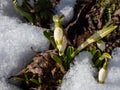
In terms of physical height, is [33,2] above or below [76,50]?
above

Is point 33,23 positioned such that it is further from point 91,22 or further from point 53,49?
point 91,22

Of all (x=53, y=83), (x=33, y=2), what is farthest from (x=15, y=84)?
(x=33, y=2)

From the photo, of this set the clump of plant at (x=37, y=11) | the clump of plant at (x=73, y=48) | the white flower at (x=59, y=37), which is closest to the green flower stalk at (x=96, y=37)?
the clump of plant at (x=73, y=48)

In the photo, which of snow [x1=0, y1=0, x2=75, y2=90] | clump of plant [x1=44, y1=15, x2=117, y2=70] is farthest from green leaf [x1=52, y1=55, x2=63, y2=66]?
snow [x1=0, y1=0, x2=75, y2=90]

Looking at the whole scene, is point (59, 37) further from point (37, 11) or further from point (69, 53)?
point (37, 11)

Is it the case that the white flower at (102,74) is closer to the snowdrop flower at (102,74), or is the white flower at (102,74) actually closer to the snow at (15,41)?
the snowdrop flower at (102,74)

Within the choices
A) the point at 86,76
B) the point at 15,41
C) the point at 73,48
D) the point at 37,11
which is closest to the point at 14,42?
the point at 15,41

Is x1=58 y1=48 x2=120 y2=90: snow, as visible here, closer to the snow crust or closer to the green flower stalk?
the green flower stalk
